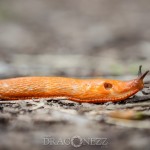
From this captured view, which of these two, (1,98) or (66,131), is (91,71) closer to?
(1,98)

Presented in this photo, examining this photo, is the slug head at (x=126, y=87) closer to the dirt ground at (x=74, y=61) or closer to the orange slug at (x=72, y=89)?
the orange slug at (x=72, y=89)

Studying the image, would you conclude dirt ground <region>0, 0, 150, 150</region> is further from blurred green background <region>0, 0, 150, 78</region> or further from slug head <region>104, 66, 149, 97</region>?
slug head <region>104, 66, 149, 97</region>

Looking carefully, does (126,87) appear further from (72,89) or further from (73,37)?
(73,37)

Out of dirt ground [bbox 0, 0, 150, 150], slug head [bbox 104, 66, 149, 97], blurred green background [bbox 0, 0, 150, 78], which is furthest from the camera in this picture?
blurred green background [bbox 0, 0, 150, 78]

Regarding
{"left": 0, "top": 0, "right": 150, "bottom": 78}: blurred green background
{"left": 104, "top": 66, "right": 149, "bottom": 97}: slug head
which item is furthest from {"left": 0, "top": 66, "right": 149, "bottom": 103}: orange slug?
{"left": 0, "top": 0, "right": 150, "bottom": 78}: blurred green background

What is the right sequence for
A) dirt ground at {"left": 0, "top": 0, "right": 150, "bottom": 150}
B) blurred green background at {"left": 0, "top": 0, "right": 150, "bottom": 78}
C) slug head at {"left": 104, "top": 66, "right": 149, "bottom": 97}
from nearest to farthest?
dirt ground at {"left": 0, "top": 0, "right": 150, "bottom": 150} < slug head at {"left": 104, "top": 66, "right": 149, "bottom": 97} < blurred green background at {"left": 0, "top": 0, "right": 150, "bottom": 78}

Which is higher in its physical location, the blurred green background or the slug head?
the blurred green background

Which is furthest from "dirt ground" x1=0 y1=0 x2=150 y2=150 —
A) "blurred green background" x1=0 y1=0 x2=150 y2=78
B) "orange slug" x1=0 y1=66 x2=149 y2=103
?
"orange slug" x1=0 y1=66 x2=149 y2=103

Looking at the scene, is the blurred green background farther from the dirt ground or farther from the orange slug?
the orange slug

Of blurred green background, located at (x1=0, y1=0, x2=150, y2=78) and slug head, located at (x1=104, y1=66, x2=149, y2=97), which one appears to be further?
blurred green background, located at (x1=0, y1=0, x2=150, y2=78)
